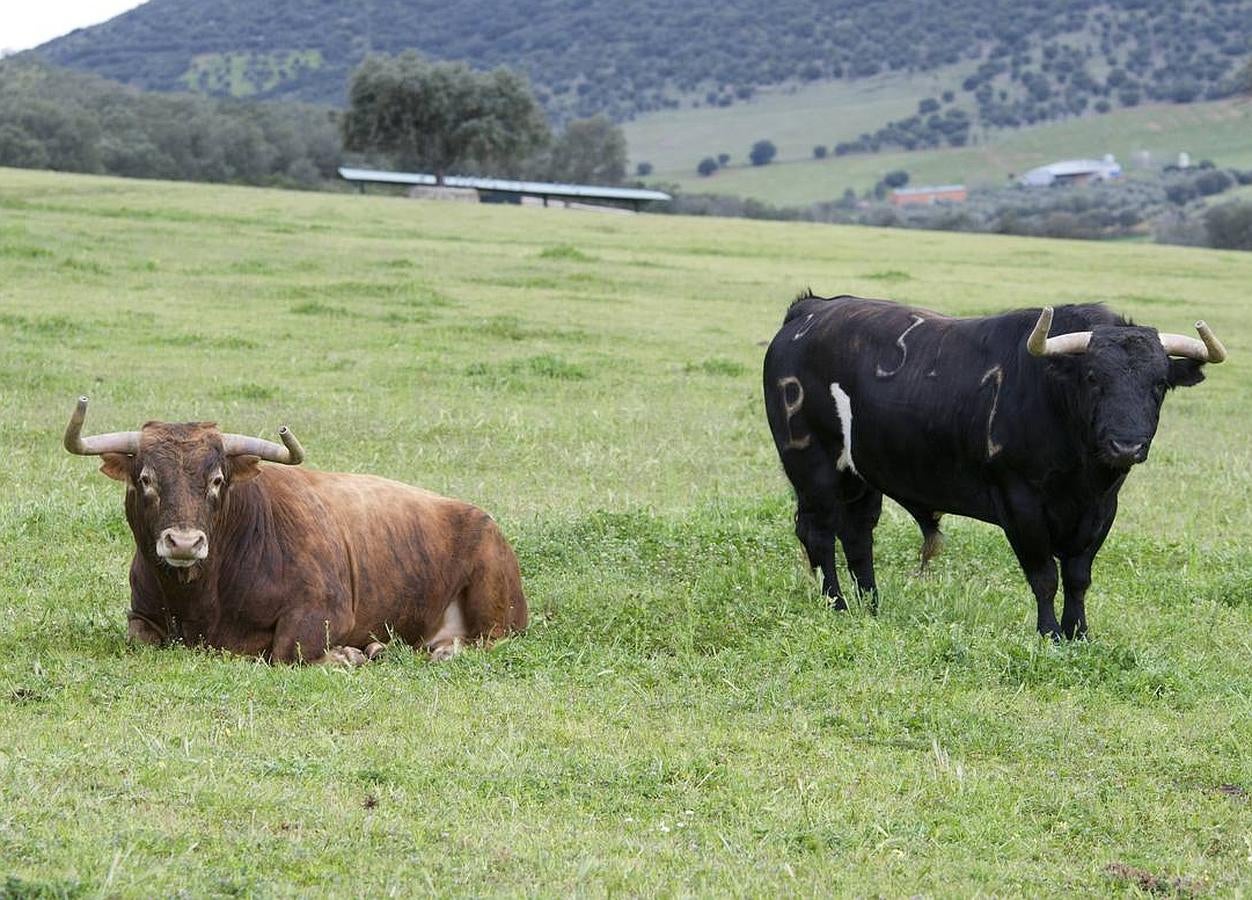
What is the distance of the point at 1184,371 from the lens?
30.2ft

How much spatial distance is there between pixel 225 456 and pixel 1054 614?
15.2ft

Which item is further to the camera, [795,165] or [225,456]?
[795,165]

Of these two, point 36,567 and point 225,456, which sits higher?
point 225,456

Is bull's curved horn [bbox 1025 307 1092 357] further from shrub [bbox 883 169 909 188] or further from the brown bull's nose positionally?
shrub [bbox 883 169 909 188]

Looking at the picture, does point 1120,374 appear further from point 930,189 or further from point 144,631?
point 930,189

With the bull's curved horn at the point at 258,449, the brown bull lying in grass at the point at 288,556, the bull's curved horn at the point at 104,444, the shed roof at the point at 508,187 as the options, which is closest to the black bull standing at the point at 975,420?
the brown bull lying in grass at the point at 288,556

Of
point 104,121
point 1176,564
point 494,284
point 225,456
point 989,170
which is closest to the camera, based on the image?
point 225,456

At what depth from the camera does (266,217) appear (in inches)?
1597

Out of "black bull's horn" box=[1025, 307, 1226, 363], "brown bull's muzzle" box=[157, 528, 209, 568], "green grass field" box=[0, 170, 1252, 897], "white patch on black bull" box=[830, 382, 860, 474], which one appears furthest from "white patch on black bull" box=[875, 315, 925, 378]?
"brown bull's muzzle" box=[157, 528, 209, 568]

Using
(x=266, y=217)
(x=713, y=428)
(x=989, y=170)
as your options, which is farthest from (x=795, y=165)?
(x=713, y=428)

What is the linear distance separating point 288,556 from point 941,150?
157439mm

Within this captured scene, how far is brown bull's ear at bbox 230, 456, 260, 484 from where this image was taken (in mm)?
8625

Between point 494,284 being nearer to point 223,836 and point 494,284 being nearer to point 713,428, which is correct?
point 713,428

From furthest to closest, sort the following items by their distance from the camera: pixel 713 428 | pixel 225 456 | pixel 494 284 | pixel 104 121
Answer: pixel 104 121, pixel 494 284, pixel 713 428, pixel 225 456
